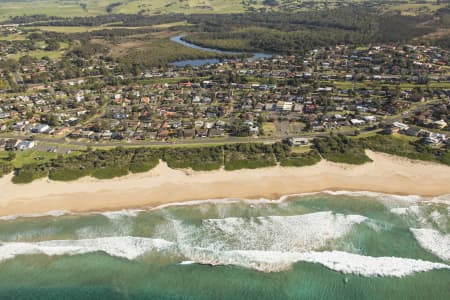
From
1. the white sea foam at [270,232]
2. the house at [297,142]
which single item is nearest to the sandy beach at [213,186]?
the white sea foam at [270,232]

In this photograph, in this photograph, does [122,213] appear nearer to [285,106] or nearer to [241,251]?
[241,251]

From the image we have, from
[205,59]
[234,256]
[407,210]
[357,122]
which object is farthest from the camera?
[205,59]

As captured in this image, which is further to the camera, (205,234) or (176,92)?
A: (176,92)

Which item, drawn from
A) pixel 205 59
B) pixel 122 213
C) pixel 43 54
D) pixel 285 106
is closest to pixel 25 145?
pixel 122 213

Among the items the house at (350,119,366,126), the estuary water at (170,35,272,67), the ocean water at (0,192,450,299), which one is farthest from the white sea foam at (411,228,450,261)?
the estuary water at (170,35,272,67)

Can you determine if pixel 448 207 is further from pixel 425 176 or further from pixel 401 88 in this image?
pixel 401 88

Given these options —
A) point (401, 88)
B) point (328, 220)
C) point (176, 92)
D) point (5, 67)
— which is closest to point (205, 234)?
point (328, 220)

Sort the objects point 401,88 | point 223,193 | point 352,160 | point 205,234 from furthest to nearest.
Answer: point 401,88 < point 352,160 < point 223,193 < point 205,234
